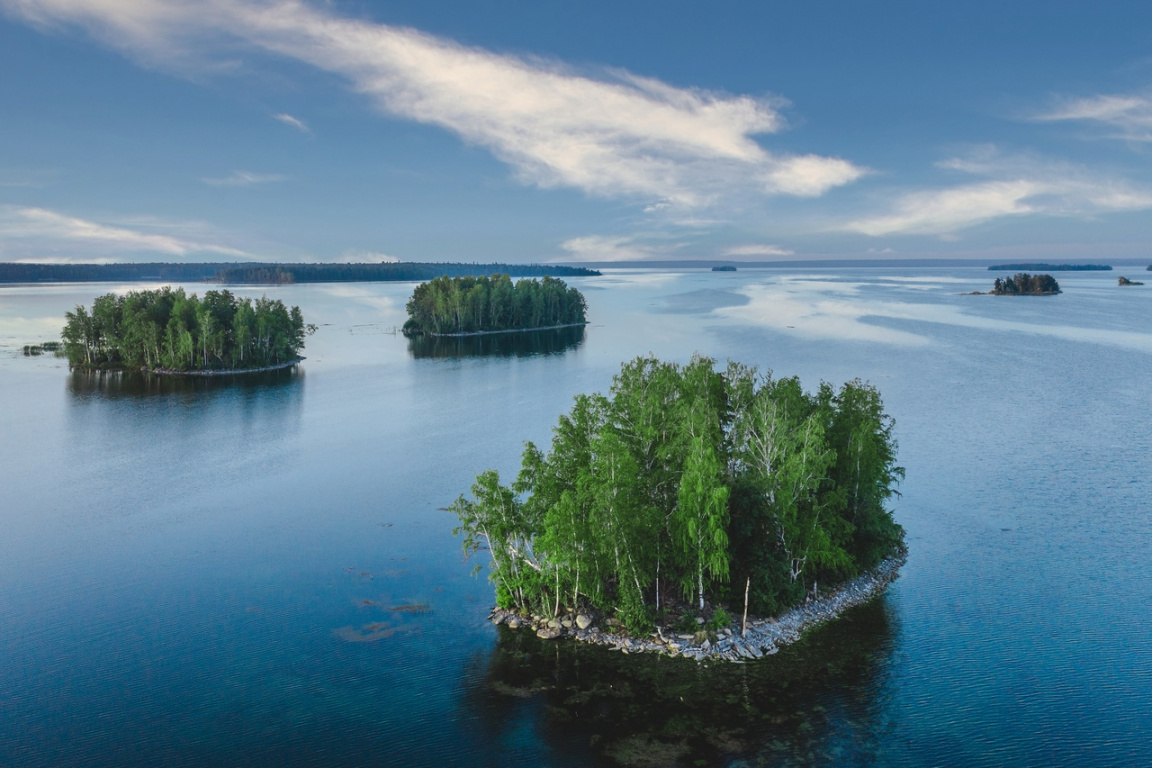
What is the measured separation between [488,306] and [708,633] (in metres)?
146

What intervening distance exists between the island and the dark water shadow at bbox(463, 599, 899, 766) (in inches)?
52.7

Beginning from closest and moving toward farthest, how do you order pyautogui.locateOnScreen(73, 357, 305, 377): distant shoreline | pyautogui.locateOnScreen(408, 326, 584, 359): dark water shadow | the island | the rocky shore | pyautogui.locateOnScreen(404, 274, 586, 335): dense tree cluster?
the rocky shore < the island < pyautogui.locateOnScreen(73, 357, 305, 377): distant shoreline < pyautogui.locateOnScreen(408, 326, 584, 359): dark water shadow < pyautogui.locateOnScreen(404, 274, 586, 335): dense tree cluster

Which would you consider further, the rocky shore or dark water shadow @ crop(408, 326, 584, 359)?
dark water shadow @ crop(408, 326, 584, 359)

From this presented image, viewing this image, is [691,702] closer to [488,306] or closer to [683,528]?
[683,528]

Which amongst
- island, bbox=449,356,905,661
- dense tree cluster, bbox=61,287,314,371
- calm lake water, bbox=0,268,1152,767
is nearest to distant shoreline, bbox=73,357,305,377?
dense tree cluster, bbox=61,287,314,371

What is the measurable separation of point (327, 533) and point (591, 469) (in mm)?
21151

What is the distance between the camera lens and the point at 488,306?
175 metres

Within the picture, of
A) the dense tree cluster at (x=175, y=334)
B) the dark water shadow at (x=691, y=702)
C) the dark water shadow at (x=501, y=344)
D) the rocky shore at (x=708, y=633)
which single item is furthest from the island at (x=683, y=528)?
the dark water shadow at (x=501, y=344)

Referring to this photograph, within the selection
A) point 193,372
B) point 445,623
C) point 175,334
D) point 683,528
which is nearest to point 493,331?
point 175,334

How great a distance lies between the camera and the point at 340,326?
608ft

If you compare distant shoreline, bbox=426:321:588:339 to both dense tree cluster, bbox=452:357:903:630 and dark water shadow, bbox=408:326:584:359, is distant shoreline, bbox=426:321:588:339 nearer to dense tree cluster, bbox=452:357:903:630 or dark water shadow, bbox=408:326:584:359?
dark water shadow, bbox=408:326:584:359

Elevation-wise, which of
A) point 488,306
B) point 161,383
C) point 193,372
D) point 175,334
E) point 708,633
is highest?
point 488,306

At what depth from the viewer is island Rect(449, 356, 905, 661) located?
3331 centimetres

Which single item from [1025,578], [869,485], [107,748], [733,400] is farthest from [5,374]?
[1025,578]
